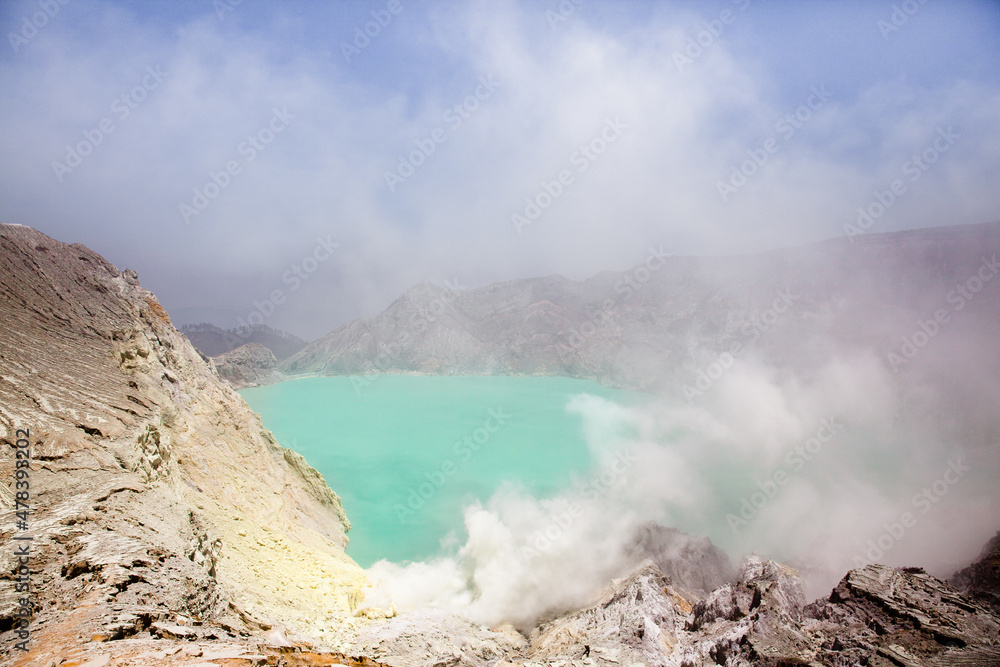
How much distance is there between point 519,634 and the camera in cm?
941

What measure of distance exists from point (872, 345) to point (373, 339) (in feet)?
226

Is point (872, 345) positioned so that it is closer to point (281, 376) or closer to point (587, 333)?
point (587, 333)

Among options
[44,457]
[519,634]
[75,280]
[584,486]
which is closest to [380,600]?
[519,634]
